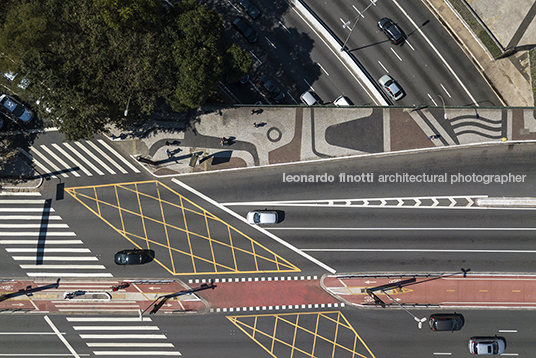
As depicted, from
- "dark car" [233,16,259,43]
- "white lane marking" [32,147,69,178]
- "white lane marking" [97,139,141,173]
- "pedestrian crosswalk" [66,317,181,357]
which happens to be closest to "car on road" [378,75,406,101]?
"dark car" [233,16,259,43]

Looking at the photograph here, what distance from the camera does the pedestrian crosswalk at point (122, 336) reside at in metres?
50.8

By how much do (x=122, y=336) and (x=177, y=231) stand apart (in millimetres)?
18405

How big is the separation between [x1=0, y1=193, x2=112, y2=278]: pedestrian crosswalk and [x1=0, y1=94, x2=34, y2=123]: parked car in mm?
15912

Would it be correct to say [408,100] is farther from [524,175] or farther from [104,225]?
[104,225]

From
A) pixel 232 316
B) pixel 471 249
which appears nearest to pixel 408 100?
pixel 471 249

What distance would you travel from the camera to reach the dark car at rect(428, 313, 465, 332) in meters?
49.4

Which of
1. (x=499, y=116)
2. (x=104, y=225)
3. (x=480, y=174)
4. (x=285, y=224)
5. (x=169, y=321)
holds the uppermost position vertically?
(x=499, y=116)

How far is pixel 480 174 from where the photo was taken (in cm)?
5197

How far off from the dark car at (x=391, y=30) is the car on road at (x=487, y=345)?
161ft

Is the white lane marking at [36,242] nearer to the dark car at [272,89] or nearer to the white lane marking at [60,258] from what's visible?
the white lane marking at [60,258]

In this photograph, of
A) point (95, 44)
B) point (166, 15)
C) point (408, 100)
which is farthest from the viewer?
point (408, 100)

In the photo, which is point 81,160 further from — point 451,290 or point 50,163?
point 451,290

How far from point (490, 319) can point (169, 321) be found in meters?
50.4

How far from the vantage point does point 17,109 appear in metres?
51.9
